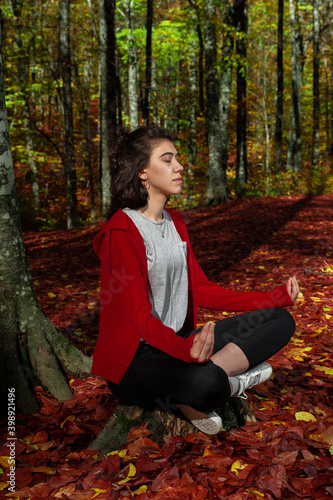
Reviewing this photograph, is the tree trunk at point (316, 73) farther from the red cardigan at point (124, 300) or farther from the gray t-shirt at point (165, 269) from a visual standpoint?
the red cardigan at point (124, 300)

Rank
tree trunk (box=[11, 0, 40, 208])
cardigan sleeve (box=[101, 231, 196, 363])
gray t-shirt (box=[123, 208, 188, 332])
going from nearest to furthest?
cardigan sleeve (box=[101, 231, 196, 363]), gray t-shirt (box=[123, 208, 188, 332]), tree trunk (box=[11, 0, 40, 208])

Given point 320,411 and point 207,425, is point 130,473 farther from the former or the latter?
point 320,411

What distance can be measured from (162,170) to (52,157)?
19.8 meters

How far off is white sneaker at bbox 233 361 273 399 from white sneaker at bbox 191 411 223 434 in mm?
216

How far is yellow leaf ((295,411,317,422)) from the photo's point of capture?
2596mm

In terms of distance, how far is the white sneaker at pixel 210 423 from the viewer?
7.20 ft

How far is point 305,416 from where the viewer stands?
2625 millimetres

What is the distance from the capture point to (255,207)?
13.5 m

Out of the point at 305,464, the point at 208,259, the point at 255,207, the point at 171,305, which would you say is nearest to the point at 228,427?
the point at 305,464

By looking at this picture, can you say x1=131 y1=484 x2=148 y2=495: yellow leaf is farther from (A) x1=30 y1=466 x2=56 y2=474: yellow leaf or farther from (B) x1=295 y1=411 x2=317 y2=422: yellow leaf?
(B) x1=295 y1=411 x2=317 y2=422: yellow leaf

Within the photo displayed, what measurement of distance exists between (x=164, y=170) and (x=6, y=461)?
202 cm

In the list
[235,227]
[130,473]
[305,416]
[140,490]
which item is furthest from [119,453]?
[235,227]

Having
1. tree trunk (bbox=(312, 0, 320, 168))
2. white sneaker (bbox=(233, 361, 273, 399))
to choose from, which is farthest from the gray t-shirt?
tree trunk (bbox=(312, 0, 320, 168))

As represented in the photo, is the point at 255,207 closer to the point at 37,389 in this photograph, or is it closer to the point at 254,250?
the point at 254,250
